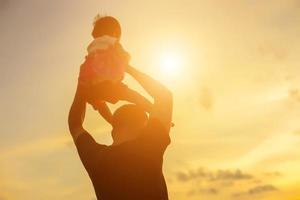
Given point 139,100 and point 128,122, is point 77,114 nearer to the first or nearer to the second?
point 128,122

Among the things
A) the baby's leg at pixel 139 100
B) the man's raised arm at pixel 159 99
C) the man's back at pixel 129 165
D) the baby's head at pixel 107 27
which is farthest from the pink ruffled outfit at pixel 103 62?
the man's back at pixel 129 165

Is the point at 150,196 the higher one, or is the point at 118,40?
the point at 118,40

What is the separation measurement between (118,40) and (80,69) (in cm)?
59

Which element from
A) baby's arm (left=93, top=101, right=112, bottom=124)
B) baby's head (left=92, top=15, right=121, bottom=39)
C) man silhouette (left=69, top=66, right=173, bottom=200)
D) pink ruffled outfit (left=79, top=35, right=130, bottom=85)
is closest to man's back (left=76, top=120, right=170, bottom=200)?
man silhouette (left=69, top=66, right=173, bottom=200)

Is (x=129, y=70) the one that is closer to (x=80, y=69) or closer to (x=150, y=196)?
(x=80, y=69)

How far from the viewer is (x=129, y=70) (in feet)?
13.9

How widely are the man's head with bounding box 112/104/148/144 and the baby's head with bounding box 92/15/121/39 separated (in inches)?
35.4

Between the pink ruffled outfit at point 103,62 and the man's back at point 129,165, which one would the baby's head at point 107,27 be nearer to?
the pink ruffled outfit at point 103,62

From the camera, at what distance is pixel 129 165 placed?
3959 millimetres

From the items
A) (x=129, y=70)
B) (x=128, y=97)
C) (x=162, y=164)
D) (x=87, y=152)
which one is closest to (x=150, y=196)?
(x=162, y=164)

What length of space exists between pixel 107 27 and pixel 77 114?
3.66ft

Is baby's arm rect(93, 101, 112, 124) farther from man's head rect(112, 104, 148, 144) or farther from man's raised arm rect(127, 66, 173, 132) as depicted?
man's raised arm rect(127, 66, 173, 132)

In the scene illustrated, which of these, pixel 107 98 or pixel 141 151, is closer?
pixel 141 151

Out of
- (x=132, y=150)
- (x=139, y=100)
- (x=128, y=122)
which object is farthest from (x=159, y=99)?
(x=132, y=150)
